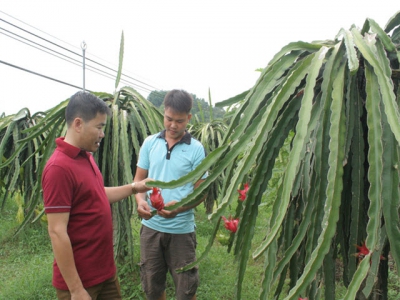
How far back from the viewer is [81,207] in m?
1.70

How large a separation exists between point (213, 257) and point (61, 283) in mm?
2600

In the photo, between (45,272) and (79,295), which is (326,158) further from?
(45,272)

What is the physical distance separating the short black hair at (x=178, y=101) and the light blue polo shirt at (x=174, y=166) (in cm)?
20

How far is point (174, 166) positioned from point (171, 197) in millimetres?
180

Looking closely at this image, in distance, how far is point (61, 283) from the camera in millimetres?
1684

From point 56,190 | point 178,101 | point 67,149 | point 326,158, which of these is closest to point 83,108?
point 67,149

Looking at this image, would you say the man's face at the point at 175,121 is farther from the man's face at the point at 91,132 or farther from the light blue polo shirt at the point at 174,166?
the man's face at the point at 91,132

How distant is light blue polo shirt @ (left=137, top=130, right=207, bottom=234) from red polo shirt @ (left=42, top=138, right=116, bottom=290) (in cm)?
43

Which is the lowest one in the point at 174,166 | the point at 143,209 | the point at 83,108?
the point at 143,209

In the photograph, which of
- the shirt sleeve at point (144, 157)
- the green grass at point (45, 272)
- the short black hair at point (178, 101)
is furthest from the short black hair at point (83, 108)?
the green grass at point (45, 272)

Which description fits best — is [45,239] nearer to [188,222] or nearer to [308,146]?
[188,222]

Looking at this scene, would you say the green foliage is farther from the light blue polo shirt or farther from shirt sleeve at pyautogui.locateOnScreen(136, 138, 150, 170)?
shirt sleeve at pyautogui.locateOnScreen(136, 138, 150, 170)

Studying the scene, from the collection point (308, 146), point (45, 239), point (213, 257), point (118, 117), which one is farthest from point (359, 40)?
point (45, 239)

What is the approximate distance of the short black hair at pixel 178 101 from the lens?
6.85 feet
